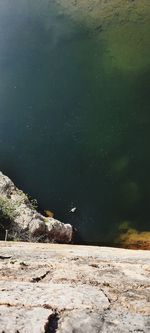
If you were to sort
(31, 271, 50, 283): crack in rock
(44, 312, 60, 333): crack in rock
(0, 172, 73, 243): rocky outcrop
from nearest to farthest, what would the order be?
(44, 312, 60, 333): crack in rock < (31, 271, 50, 283): crack in rock < (0, 172, 73, 243): rocky outcrop

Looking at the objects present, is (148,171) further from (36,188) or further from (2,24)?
(2,24)

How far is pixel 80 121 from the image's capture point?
1983cm

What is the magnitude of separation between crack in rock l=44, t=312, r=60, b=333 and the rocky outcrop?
370 inches

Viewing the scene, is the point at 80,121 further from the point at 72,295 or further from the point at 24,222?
the point at 72,295

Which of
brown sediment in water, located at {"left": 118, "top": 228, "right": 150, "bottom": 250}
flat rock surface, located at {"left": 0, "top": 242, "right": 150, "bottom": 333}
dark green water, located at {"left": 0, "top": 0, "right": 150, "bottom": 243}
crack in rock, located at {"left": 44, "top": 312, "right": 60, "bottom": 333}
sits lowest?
crack in rock, located at {"left": 44, "top": 312, "right": 60, "bottom": 333}

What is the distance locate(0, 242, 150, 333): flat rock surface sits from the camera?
311cm

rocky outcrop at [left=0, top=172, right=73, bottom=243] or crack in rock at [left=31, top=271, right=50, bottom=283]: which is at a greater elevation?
rocky outcrop at [left=0, top=172, right=73, bottom=243]

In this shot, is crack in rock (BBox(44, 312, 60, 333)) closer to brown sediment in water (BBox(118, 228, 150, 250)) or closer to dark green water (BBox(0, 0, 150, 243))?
brown sediment in water (BBox(118, 228, 150, 250))

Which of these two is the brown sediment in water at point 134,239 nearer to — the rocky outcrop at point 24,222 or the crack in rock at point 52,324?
the rocky outcrop at point 24,222

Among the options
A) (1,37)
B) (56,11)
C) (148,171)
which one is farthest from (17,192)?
(56,11)

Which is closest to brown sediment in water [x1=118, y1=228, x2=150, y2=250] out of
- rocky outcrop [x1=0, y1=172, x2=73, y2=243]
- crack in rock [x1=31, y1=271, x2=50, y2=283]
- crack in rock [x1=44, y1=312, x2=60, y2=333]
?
rocky outcrop [x1=0, y1=172, x2=73, y2=243]

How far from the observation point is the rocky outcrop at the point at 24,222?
13562 millimetres

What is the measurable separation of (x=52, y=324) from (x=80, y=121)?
17.0 m

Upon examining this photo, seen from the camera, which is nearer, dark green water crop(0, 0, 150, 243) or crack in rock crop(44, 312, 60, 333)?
crack in rock crop(44, 312, 60, 333)
